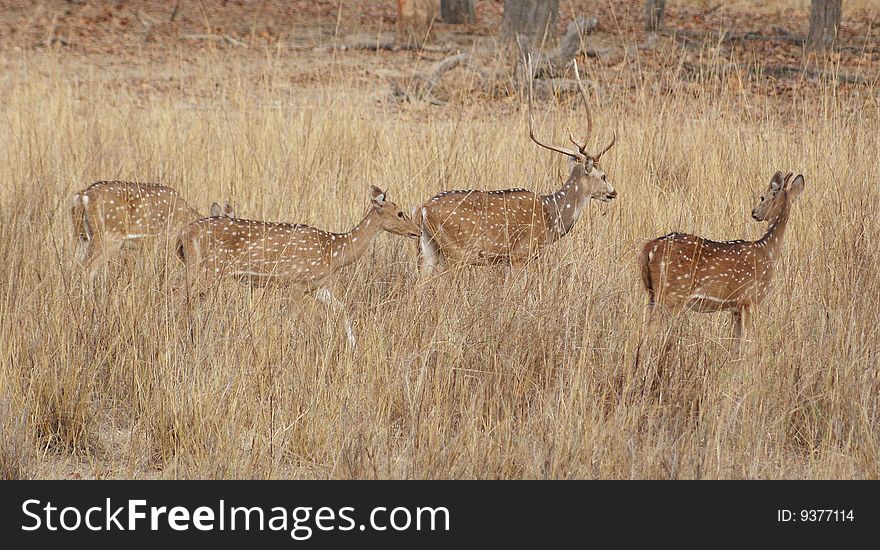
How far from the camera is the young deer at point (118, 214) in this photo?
21.3 feet

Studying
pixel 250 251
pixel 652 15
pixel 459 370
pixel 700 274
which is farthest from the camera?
pixel 652 15

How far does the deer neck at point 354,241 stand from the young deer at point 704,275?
1499mm

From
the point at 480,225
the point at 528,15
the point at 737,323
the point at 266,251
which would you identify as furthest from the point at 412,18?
the point at 737,323

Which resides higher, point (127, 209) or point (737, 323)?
point (127, 209)

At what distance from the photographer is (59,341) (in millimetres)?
4680

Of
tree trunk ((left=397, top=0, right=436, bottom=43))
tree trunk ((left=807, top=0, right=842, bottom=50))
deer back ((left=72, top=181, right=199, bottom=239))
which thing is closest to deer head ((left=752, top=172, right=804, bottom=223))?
deer back ((left=72, top=181, right=199, bottom=239))

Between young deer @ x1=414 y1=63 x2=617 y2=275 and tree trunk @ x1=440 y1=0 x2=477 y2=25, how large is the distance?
1224 centimetres

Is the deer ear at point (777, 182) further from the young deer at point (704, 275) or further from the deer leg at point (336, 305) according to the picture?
the deer leg at point (336, 305)

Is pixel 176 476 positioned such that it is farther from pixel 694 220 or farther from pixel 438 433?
pixel 694 220

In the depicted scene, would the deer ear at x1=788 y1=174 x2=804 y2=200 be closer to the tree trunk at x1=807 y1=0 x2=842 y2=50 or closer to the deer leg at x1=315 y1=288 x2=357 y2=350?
the deer leg at x1=315 y1=288 x2=357 y2=350

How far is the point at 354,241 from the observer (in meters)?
5.97

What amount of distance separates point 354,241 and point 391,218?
0.22 meters

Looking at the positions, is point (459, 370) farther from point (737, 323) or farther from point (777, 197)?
point (777, 197)

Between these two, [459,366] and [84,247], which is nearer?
[459,366]
